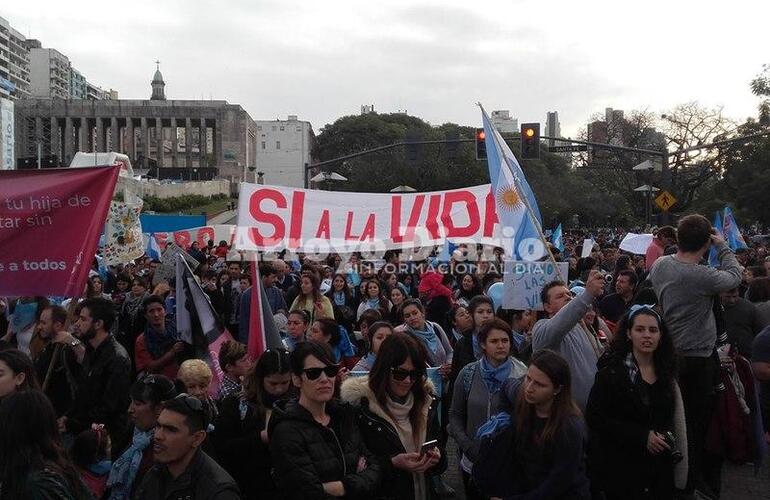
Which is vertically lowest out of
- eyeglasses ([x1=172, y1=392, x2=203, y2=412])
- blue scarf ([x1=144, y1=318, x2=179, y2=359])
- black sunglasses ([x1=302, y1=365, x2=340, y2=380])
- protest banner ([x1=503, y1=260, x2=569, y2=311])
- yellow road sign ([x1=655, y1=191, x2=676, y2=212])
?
blue scarf ([x1=144, y1=318, x2=179, y2=359])

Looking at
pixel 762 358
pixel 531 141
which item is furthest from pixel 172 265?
pixel 531 141

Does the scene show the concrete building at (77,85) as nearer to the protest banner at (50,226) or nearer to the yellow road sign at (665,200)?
the yellow road sign at (665,200)

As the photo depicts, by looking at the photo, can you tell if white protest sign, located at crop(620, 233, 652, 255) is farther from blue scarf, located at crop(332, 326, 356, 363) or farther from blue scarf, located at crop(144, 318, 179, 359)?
blue scarf, located at crop(144, 318, 179, 359)

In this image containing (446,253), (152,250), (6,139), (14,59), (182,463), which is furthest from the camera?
(14,59)

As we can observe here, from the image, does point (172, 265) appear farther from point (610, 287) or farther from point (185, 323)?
point (610, 287)

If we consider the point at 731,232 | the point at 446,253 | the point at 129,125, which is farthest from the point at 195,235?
the point at 129,125

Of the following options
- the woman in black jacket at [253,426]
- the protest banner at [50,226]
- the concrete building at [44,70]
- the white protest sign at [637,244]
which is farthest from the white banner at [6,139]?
the concrete building at [44,70]

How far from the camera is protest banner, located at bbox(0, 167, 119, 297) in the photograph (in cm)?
523

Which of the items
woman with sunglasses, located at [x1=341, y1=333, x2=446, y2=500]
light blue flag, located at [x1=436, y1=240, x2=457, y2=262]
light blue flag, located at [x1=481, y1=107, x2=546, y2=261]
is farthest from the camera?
light blue flag, located at [x1=436, y1=240, x2=457, y2=262]

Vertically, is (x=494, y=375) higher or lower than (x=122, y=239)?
lower

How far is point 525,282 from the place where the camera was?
18.6 feet

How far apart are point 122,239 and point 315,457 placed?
8.97 meters

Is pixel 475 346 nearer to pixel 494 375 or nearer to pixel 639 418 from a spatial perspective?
pixel 494 375

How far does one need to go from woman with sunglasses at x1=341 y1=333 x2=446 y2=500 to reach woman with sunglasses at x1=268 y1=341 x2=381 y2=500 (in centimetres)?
8
